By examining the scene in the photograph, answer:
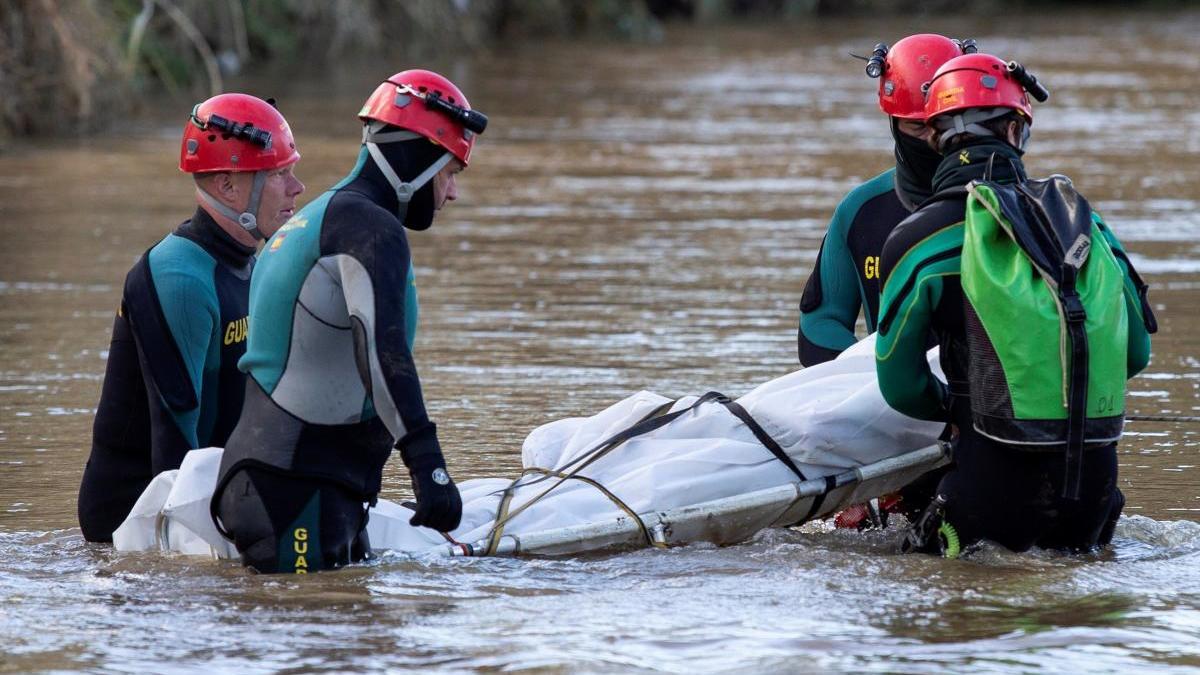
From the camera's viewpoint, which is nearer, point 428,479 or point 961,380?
point 428,479

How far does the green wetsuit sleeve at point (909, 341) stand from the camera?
238 inches

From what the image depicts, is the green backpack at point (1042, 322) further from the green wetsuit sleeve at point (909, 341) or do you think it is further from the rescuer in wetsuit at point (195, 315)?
the rescuer in wetsuit at point (195, 315)

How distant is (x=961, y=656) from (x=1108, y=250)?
1382mm

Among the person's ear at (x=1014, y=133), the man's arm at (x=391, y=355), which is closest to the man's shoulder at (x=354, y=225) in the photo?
the man's arm at (x=391, y=355)

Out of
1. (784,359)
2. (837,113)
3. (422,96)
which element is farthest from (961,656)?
(837,113)

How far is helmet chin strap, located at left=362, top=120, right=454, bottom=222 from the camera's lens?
6062mm

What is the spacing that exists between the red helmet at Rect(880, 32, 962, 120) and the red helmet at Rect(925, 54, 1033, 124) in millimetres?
479

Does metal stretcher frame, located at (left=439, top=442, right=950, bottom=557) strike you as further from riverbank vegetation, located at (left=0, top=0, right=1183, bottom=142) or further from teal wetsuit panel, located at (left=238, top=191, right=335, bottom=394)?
riverbank vegetation, located at (left=0, top=0, right=1183, bottom=142)

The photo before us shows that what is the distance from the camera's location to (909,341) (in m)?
6.09

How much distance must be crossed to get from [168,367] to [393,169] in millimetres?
1103

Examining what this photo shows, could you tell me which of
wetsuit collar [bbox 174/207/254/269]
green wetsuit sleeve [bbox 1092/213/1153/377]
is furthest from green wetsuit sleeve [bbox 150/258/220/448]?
green wetsuit sleeve [bbox 1092/213/1153/377]

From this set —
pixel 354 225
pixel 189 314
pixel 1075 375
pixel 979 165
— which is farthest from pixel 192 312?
pixel 1075 375

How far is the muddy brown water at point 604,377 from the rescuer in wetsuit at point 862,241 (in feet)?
2.85

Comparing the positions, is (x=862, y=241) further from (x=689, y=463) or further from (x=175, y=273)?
(x=175, y=273)
